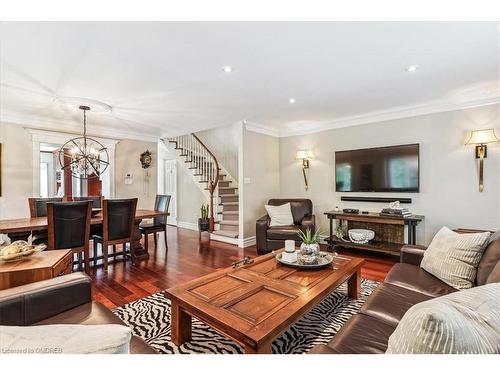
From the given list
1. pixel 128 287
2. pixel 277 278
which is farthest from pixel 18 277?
pixel 277 278

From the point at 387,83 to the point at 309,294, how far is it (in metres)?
2.74

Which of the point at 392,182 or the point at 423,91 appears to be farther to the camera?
the point at 392,182

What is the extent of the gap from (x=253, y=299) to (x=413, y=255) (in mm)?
1696

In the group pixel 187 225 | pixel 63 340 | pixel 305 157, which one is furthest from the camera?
pixel 187 225

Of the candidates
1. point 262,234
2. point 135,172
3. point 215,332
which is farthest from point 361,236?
point 135,172

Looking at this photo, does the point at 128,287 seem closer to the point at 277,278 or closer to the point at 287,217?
the point at 277,278

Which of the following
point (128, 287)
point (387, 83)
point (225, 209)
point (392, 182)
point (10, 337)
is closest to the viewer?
point (10, 337)

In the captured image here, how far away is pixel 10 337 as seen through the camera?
0.65m

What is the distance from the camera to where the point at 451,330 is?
67cm

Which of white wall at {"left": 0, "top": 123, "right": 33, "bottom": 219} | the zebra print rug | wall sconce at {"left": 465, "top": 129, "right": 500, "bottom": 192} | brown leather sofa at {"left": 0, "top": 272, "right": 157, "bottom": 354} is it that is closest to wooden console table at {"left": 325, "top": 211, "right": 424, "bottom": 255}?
wall sconce at {"left": 465, "top": 129, "right": 500, "bottom": 192}

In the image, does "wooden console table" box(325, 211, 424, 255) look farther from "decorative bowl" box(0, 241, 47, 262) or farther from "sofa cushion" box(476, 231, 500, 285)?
"decorative bowl" box(0, 241, 47, 262)

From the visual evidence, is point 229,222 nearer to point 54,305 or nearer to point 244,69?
point 244,69

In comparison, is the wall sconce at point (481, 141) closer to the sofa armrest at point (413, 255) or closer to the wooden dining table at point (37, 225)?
the sofa armrest at point (413, 255)

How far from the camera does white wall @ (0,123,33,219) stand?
4242 mm
